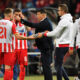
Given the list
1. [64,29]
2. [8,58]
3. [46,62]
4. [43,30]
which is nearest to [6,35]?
[8,58]

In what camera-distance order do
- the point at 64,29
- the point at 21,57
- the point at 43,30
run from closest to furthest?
the point at 64,29 → the point at 43,30 → the point at 21,57

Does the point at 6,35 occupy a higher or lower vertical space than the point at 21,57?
higher

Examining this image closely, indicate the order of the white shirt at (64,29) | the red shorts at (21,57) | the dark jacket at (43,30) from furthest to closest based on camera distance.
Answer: the red shorts at (21,57)
the dark jacket at (43,30)
the white shirt at (64,29)

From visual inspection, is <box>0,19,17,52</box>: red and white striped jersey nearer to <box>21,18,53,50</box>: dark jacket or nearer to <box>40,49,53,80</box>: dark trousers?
<box>21,18,53,50</box>: dark jacket

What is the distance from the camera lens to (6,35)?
10.2 metres

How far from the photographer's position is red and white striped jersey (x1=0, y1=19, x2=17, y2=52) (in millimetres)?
10094

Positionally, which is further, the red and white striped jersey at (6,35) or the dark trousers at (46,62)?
the dark trousers at (46,62)

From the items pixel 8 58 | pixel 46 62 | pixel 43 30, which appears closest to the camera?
pixel 8 58

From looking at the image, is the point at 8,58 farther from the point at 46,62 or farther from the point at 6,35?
the point at 46,62

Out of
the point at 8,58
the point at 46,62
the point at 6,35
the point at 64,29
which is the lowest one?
the point at 46,62

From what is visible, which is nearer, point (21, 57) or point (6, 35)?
point (6, 35)

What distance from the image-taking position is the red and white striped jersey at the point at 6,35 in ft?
33.1

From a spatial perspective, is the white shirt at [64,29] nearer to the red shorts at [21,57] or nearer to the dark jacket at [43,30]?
the dark jacket at [43,30]

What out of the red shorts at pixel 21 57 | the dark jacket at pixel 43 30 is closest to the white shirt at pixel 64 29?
the dark jacket at pixel 43 30
